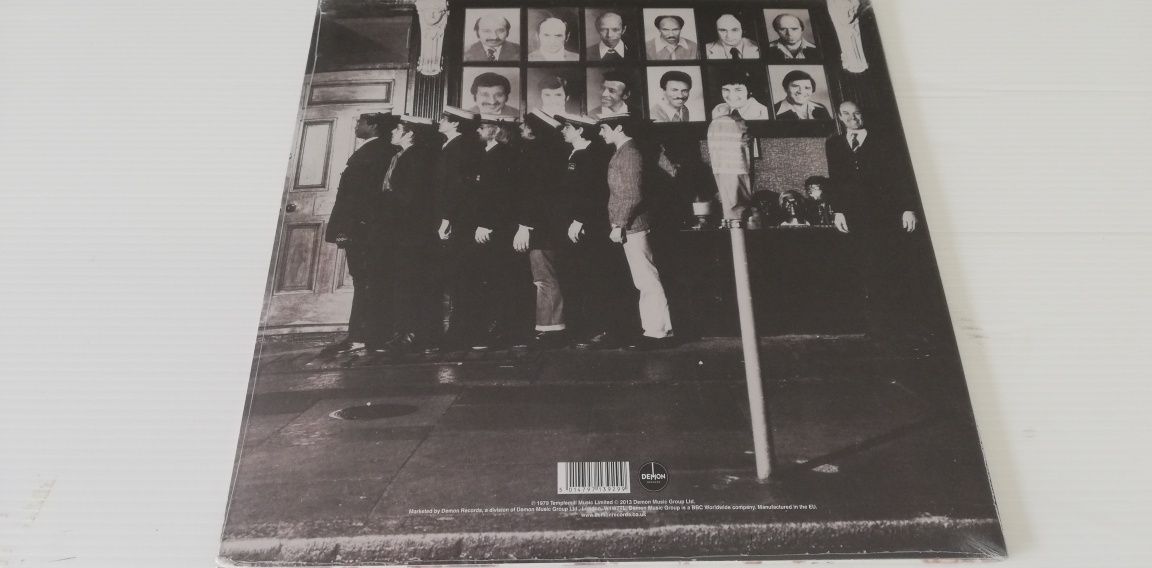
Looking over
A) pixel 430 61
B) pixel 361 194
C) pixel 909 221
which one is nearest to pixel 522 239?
pixel 361 194

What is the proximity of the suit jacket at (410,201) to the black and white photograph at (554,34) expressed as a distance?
0.86ft

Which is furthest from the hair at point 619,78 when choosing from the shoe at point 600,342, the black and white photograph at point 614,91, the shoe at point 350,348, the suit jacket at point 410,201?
the shoe at point 350,348

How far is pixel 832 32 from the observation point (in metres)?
1.11

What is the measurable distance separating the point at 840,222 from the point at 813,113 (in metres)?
0.20

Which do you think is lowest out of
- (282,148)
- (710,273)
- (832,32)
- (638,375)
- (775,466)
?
(775,466)

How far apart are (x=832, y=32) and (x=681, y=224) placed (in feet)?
1.57

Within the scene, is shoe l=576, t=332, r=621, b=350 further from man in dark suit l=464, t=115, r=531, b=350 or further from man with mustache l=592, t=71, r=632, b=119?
man with mustache l=592, t=71, r=632, b=119

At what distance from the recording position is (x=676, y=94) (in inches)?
41.2

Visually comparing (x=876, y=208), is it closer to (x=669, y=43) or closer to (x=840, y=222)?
(x=840, y=222)

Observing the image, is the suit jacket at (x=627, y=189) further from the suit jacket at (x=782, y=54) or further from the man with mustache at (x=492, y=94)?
the suit jacket at (x=782, y=54)

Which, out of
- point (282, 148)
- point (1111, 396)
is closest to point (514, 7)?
point (282, 148)

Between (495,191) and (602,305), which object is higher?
(495,191)

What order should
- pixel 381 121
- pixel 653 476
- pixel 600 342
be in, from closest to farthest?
pixel 653 476
pixel 600 342
pixel 381 121

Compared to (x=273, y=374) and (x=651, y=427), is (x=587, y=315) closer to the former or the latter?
(x=651, y=427)
